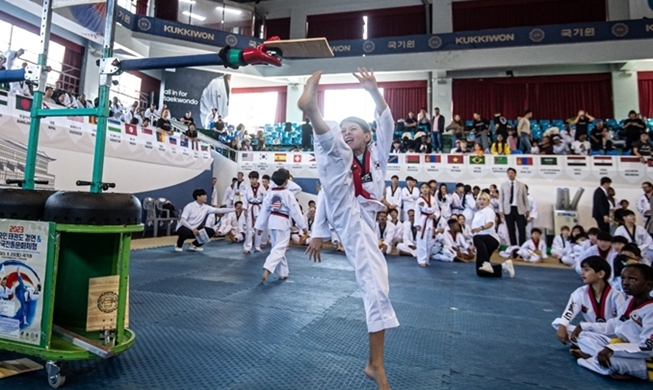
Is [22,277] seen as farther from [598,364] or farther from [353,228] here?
[598,364]

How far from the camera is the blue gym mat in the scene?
204cm

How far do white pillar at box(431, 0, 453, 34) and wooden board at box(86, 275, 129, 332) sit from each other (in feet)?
54.6

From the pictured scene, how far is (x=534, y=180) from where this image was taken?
10.6 m

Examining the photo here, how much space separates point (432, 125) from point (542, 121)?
179 inches

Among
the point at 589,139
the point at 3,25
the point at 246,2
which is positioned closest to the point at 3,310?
the point at 3,25

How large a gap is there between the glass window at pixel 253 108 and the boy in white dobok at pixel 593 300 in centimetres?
1619

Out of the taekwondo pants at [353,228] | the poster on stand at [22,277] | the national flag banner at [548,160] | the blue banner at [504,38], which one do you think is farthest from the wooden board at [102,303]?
the blue banner at [504,38]

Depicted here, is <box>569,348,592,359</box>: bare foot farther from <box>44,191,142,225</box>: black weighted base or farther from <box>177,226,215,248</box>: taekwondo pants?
<box>177,226,215,248</box>: taekwondo pants

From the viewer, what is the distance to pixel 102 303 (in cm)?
202

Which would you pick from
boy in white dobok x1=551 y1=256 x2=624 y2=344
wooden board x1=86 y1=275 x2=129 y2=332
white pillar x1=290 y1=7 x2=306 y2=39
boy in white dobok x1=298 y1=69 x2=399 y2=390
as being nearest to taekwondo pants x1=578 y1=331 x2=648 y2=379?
boy in white dobok x1=551 y1=256 x2=624 y2=344

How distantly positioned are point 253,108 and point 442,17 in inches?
369

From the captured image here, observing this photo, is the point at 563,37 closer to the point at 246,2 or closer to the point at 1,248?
the point at 246,2

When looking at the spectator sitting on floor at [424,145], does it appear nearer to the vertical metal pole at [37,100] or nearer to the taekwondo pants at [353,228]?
the taekwondo pants at [353,228]

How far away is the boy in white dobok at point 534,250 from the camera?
8.09 m
